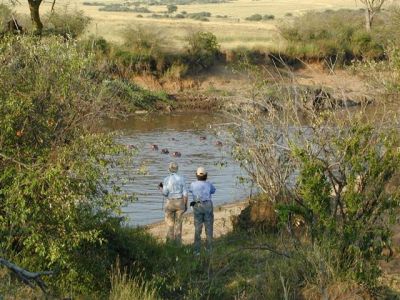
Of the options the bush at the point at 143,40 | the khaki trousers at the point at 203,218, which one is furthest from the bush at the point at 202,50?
the khaki trousers at the point at 203,218

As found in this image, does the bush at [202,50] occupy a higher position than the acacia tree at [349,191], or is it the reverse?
the acacia tree at [349,191]

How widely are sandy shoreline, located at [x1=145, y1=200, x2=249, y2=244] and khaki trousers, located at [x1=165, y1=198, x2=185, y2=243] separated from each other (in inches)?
15.3

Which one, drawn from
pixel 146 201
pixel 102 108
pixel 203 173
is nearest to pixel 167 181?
pixel 203 173

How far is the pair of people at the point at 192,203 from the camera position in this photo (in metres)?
13.4

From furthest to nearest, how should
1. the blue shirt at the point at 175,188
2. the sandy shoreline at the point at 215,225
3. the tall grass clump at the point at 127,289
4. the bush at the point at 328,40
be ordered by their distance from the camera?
the bush at the point at 328,40
the sandy shoreline at the point at 215,225
the blue shirt at the point at 175,188
the tall grass clump at the point at 127,289

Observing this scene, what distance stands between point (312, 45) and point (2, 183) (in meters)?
36.6

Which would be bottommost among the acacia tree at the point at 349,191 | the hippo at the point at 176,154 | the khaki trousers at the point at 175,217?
the hippo at the point at 176,154

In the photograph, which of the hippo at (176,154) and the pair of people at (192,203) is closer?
the pair of people at (192,203)

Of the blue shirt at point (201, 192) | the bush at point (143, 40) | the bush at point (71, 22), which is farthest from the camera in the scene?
the bush at point (143, 40)

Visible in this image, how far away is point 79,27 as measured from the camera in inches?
1580

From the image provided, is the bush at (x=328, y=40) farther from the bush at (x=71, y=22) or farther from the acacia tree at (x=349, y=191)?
the acacia tree at (x=349, y=191)

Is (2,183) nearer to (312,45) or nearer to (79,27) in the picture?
(79,27)

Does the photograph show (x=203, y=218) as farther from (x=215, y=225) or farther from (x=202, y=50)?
(x=202, y=50)

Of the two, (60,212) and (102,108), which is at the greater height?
(102,108)
